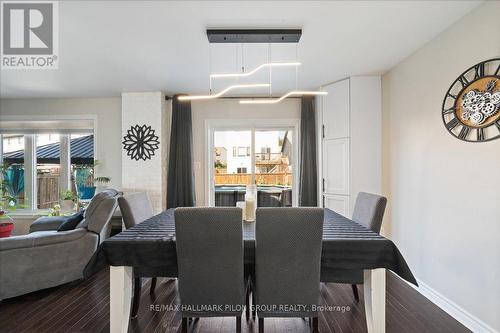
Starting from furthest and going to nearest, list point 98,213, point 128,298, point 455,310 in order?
point 98,213
point 455,310
point 128,298

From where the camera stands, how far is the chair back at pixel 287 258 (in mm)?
1477

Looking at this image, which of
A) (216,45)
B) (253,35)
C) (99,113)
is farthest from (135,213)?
(99,113)

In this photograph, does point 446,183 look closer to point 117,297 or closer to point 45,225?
point 117,297

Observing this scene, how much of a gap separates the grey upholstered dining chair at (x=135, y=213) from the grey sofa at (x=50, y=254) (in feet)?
1.72

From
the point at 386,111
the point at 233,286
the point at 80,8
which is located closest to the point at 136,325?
the point at 233,286

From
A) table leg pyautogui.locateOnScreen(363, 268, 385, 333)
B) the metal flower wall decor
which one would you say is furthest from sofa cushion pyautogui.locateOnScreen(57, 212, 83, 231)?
table leg pyautogui.locateOnScreen(363, 268, 385, 333)

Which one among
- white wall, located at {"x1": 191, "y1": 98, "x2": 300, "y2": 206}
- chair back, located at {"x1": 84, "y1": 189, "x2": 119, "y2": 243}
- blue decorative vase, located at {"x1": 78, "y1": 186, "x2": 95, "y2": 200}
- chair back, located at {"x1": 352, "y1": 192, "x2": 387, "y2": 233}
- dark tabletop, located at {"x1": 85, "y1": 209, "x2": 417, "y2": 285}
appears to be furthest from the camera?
white wall, located at {"x1": 191, "y1": 98, "x2": 300, "y2": 206}

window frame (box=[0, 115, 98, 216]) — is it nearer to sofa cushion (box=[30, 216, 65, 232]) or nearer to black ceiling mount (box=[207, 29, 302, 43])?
sofa cushion (box=[30, 216, 65, 232])

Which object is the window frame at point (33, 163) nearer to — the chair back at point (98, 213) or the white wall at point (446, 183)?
A: the chair back at point (98, 213)

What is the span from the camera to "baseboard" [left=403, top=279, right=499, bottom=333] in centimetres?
183

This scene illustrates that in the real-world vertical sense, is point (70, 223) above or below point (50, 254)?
above

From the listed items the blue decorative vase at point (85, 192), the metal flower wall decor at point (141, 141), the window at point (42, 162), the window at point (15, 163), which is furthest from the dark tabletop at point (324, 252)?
the window at point (15, 163)

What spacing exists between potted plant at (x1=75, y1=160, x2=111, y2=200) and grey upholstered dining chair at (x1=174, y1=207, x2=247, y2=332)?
347cm

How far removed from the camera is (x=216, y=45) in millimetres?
2467
